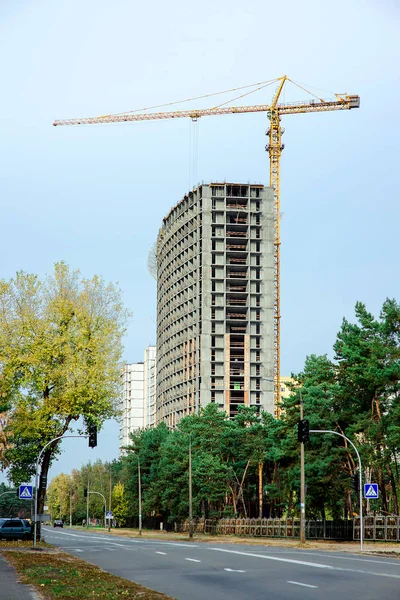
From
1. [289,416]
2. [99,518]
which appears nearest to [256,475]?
[289,416]

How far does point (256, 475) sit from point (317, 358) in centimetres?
2522

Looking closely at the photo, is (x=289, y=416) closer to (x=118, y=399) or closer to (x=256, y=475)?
(x=256, y=475)

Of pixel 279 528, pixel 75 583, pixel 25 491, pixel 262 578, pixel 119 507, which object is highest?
pixel 25 491

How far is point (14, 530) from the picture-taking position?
58.9 meters

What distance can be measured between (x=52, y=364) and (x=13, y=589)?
28.9m

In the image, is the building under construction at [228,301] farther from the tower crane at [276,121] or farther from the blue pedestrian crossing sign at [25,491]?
the blue pedestrian crossing sign at [25,491]

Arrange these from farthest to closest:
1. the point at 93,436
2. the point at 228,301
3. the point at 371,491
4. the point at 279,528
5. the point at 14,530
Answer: the point at 228,301
the point at 279,528
the point at 14,530
the point at 93,436
the point at 371,491

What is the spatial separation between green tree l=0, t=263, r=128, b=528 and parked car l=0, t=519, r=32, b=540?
410 inches

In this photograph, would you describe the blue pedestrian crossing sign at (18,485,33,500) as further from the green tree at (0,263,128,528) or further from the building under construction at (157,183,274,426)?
the building under construction at (157,183,274,426)

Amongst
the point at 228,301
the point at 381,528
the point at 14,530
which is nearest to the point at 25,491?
the point at 14,530

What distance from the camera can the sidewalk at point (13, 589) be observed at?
1698cm

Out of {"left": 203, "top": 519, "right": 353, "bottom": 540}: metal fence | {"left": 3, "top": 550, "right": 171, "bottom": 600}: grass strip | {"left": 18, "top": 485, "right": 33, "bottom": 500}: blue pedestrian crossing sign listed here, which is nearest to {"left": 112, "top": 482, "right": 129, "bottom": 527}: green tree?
{"left": 203, "top": 519, "right": 353, "bottom": 540}: metal fence

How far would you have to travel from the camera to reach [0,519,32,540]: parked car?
191ft

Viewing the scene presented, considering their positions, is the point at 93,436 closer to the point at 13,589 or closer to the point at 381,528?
the point at 381,528
